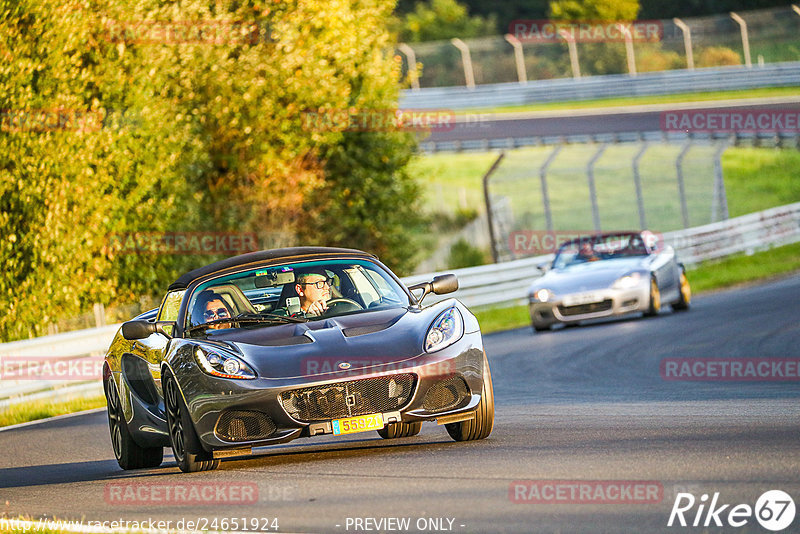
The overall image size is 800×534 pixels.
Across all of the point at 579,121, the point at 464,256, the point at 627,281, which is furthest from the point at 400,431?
the point at 579,121

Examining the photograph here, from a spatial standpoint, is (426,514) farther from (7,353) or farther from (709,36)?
(709,36)

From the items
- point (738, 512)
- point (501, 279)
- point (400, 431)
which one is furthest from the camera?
point (501, 279)

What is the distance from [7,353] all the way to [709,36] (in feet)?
110

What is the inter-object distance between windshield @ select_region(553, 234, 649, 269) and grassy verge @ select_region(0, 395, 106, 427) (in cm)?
747

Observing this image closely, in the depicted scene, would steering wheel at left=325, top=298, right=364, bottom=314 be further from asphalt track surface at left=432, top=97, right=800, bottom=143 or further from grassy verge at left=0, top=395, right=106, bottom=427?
asphalt track surface at left=432, top=97, right=800, bottom=143

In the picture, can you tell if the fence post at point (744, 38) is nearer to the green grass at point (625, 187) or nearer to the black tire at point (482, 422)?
the green grass at point (625, 187)

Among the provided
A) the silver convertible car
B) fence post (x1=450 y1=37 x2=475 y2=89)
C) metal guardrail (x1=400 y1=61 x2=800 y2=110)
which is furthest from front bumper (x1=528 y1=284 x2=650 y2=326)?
fence post (x1=450 y1=37 x2=475 y2=89)

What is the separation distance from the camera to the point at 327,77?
28.1m

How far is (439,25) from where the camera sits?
7588 centimetres

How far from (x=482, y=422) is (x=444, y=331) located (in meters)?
0.67

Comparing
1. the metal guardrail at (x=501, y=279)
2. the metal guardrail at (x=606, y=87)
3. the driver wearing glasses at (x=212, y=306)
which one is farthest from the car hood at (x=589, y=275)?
the metal guardrail at (x=606, y=87)

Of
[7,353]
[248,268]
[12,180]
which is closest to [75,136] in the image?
[12,180]

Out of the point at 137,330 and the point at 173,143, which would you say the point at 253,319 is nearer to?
the point at 137,330

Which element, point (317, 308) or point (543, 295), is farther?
point (543, 295)
